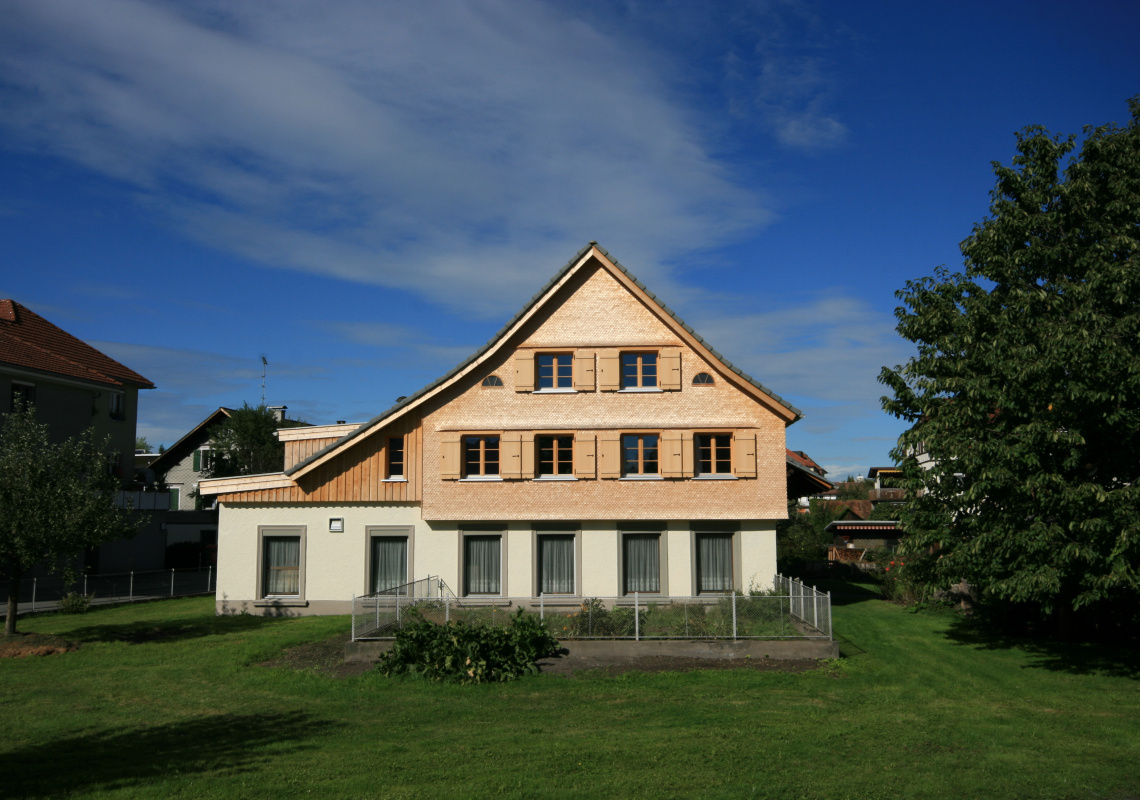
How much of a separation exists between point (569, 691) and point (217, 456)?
4323 cm

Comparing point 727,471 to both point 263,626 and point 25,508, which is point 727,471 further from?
point 25,508

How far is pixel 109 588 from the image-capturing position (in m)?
33.5

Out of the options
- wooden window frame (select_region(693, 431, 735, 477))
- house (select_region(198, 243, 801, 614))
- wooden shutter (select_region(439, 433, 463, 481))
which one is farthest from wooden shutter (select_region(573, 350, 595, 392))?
wooden shutter (select_region(439, 433, 463, 481))

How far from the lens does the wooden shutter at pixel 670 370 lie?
24141 mm

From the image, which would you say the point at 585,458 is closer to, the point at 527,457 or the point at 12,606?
the point at 527,457

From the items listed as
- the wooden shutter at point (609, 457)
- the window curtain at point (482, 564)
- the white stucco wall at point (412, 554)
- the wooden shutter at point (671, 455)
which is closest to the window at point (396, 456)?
the white stucco wall at point (412, 554)

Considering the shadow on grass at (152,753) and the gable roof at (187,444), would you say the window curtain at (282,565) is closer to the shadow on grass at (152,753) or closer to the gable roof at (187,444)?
the shadow on grass at (152,753)

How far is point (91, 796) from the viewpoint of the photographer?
9.10 meters

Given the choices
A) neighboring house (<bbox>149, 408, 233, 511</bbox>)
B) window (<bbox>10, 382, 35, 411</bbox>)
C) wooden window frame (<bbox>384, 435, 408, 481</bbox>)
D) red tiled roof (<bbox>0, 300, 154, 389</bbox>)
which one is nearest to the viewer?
wooden window frame (<bbox>384, 435, 408, 481</bbox>)

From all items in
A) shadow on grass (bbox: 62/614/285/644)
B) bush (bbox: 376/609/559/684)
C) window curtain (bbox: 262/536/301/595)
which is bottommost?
shadow on grass (bbox: 62/614/285/644)

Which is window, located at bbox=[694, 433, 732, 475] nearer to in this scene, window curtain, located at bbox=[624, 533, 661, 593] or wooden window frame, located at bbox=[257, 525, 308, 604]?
window curtain, located at bbox=[624, 533, 661, 593]

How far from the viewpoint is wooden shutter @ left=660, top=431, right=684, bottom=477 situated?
2355 cm

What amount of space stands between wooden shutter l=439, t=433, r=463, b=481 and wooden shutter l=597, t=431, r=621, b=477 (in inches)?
159

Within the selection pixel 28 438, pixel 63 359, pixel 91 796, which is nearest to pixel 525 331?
pixel 28 438
